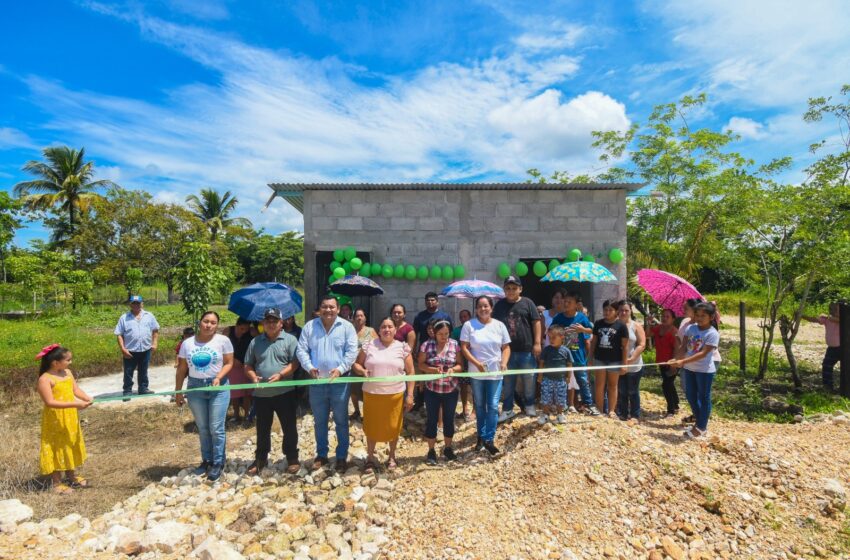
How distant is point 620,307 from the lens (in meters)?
5.40

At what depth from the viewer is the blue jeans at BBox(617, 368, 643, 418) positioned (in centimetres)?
571

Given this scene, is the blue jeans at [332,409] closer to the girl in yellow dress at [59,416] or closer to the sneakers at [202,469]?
the sneakers at [202,469]

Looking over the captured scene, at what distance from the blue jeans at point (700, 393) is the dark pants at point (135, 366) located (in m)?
7.52

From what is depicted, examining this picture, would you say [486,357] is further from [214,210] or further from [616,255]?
[214,210]

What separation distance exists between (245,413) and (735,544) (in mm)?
5720

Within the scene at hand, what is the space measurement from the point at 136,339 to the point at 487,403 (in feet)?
18.2

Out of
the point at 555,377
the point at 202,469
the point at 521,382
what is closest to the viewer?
the point at 202,469

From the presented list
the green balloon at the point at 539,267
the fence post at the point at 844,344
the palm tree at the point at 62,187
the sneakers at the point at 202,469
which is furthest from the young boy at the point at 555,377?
the palm tree at the point at 62,187

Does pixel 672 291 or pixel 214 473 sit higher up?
pixel 672 291

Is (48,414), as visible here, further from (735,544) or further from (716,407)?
(716,407)

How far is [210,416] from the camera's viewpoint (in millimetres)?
4395

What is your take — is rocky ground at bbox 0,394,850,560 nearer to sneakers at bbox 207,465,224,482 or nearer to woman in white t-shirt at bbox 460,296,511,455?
sneakers at bbox 207,465,224,482

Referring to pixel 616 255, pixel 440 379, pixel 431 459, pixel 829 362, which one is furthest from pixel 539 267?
pixel 829 362

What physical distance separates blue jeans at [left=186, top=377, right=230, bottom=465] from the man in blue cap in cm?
310
